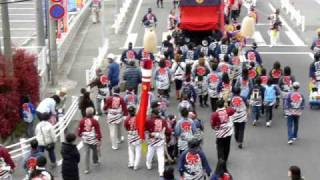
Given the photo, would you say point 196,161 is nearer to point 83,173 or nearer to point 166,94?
point 83,173

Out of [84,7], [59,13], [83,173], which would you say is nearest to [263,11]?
[84,7]

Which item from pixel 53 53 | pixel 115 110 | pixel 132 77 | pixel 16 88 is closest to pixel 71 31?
pixel 53 53

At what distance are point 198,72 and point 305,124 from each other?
3.39m

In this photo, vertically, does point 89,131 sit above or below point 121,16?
below

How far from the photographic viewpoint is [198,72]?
20938 millimetres

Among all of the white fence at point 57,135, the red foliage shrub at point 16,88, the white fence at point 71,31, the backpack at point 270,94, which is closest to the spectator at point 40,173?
the white fence at point 57,135

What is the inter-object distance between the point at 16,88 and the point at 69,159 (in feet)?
16.9

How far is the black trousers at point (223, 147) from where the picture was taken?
16422 mm

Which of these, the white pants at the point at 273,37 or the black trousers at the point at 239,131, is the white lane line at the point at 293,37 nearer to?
the white pants at the point at 273,37

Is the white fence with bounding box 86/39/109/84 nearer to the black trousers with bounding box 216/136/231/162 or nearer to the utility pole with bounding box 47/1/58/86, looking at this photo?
the utility pole with bounding box 47/1/58/86

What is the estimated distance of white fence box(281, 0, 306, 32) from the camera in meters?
34.2

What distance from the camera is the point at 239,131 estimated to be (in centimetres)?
1784

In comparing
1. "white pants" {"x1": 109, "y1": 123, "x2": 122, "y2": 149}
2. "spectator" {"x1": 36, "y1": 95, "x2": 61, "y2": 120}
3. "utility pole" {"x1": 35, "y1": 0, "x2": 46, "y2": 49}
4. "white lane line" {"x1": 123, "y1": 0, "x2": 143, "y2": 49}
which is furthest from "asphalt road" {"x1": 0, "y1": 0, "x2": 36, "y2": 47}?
"white pants" {"x1": 109, "y1": 123, "x2": 122, "y2": 149}

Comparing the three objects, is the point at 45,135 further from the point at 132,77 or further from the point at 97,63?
the point at 97,63
